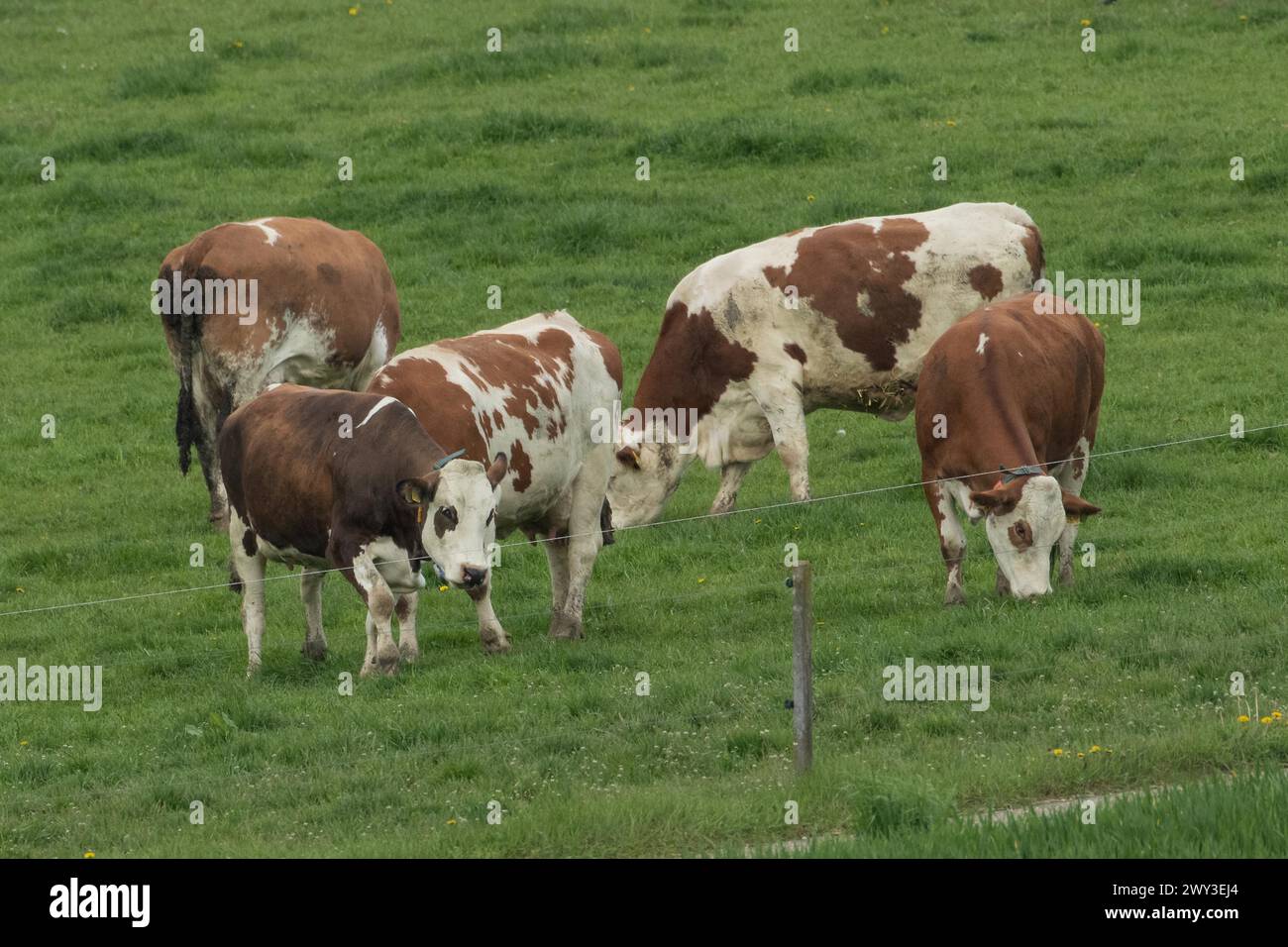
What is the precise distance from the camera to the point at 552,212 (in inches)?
911

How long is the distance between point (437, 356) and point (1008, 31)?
17.2 meters

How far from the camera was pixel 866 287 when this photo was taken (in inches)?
627

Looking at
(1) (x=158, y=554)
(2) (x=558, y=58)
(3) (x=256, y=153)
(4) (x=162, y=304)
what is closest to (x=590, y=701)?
(1) (x=158, y=554)

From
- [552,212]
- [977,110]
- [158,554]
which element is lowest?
[158,554]

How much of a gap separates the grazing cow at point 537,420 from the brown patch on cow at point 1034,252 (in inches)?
155

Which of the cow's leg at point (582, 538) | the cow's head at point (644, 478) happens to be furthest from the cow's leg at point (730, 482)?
the cow's leg at point (582, 538)

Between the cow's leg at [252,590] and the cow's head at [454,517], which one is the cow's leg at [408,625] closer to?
the cow's head at [454,517]

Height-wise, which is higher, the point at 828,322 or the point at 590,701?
the point at 828,322

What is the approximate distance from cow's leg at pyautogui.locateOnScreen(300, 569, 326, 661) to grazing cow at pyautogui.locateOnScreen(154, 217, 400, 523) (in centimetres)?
359

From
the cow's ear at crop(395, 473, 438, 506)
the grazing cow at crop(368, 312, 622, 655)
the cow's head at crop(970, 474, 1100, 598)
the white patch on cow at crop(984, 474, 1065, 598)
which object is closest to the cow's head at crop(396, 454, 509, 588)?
the cow's ear at crop(395, 473, 438, 506)

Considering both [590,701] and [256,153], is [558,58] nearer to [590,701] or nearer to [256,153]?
[256,153]

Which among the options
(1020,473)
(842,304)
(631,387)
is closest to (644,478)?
(842,304)

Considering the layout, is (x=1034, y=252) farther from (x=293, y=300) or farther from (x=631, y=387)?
(x=293, y=300)

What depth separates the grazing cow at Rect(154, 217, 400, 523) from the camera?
16.2 metres
